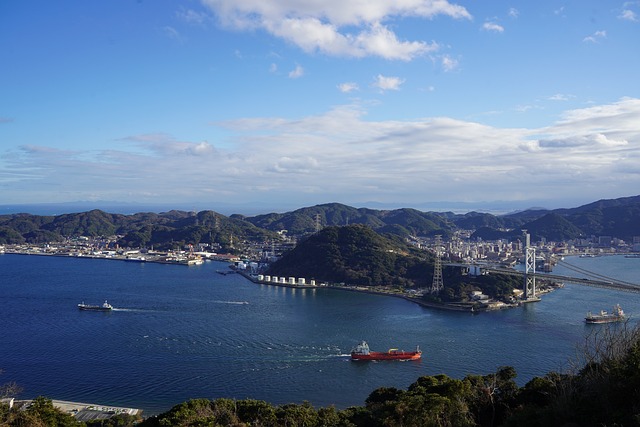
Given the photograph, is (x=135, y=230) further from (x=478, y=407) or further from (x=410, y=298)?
(x=478, y=407)

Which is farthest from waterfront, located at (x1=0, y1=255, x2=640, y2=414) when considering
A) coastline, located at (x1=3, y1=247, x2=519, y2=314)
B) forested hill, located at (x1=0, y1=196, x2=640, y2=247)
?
forested hill, located at (x1=0, y1=196, x2=640, y2=247)

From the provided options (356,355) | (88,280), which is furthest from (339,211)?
(356,355)

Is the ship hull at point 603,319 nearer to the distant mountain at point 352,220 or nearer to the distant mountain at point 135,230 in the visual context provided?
the distant mountain at point 135,230

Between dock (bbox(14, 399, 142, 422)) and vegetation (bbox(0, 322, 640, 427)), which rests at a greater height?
vegetation (bbox(0, 322, 640, 427))

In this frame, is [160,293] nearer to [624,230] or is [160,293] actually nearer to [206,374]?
[206,374]

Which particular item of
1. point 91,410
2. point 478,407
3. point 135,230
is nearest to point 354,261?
point 91,410

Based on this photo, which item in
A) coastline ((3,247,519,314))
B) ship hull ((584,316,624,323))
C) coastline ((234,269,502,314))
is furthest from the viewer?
coastline ((3,247,519,314))

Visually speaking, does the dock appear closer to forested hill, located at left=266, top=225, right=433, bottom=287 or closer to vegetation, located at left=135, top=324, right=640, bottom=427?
vegetation, located at left=135, top=324, right=640, bottom=427

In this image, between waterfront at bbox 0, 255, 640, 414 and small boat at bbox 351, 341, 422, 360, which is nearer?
waterfront at bbox 0, 255, 640, 414
